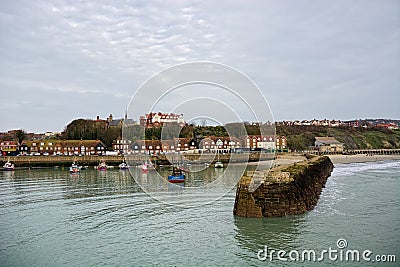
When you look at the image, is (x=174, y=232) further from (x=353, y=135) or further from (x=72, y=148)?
(x=353, y=135)

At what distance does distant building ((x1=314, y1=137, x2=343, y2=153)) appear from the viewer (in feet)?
351

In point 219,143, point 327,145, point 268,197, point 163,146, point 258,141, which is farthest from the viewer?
point 327,145

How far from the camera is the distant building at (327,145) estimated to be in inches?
4218

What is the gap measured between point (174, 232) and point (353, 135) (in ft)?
434

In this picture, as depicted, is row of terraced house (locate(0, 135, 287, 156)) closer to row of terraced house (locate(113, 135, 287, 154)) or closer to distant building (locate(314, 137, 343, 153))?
row of terraced house (locate(113, 135, 287, 154))

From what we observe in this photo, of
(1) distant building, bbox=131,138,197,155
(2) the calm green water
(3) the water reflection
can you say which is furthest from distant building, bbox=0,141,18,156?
(3) the water reflection

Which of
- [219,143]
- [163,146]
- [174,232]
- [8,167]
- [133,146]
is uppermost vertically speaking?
[219,143]

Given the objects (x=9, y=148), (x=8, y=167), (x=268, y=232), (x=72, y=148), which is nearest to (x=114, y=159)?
(x=72, y=148)

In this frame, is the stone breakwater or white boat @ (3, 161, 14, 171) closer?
the stone breakwater

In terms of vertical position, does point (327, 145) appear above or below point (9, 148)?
below

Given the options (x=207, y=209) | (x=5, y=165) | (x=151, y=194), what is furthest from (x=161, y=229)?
(x=5, y=165)

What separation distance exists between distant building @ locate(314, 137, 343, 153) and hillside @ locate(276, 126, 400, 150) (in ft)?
13.7

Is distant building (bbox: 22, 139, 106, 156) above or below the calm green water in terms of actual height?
above

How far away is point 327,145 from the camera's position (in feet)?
362
